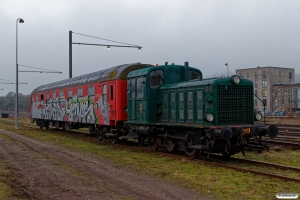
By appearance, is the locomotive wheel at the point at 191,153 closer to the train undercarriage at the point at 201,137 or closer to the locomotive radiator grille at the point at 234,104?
the train undercarriage at the point at 201,137

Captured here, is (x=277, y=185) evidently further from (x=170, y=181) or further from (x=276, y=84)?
(x=276, y=84)

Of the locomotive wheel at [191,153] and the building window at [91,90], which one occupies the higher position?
the building window at [91,90]

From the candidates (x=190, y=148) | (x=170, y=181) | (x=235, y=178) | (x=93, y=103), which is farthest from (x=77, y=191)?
(x=93, y=103)

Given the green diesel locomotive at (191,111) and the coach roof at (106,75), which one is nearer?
the green diesel locomotive at (191,111)

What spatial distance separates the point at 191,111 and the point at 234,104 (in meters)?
1.62

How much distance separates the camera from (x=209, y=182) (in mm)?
9422

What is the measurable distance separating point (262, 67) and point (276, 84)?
217 inches

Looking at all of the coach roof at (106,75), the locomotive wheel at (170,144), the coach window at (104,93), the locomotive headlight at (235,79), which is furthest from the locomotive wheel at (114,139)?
the locomotive headlight at (235,79)

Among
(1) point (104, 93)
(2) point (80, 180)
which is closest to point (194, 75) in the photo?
(1) point (104, 93)

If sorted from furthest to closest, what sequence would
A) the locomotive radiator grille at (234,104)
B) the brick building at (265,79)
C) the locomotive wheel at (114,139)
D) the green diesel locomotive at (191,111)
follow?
the brick building at (265,79), the locomotive wheel at (114,139), the locomotive radiator grille at (234,104), the green diesel locomotive at (191,111)

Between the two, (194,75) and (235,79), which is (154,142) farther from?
(235,79)

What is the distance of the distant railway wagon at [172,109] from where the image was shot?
1243cm

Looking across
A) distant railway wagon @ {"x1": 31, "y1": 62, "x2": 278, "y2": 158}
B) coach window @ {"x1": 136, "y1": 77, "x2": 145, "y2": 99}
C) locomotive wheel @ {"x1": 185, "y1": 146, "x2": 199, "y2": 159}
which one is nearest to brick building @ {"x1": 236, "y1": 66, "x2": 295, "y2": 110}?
distant railway wagon @ {"x1": 31, "y1": 62, "x2": 278, "y2": 158}

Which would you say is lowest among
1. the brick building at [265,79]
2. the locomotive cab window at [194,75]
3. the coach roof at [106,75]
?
the locomotive cab window at [194,75]
